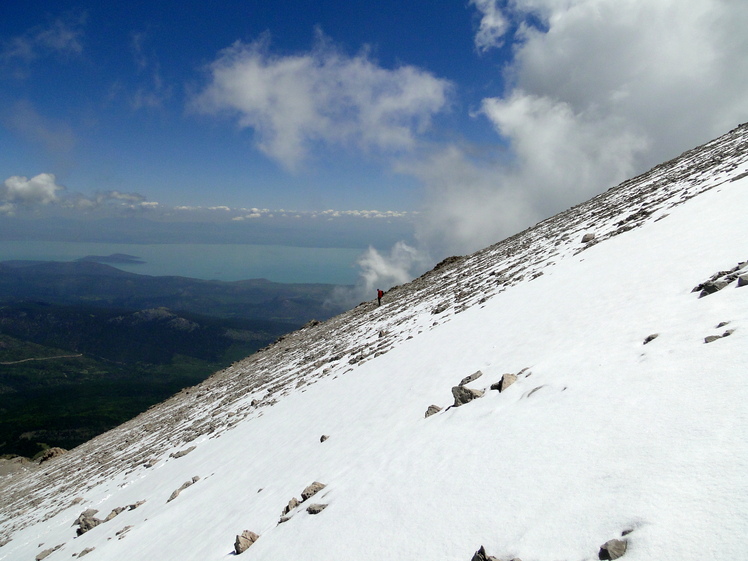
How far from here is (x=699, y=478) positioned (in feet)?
12.3

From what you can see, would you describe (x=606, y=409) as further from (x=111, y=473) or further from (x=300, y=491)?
(x=111, y=473)

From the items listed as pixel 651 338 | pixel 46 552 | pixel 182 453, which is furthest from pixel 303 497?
pixel 46 552

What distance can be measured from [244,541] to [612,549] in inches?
255

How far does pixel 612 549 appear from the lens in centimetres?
346

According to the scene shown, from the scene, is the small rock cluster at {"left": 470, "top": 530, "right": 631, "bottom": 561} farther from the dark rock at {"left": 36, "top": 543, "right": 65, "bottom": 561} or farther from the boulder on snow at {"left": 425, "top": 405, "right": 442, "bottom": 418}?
the dark rock at {"left": 36, "top": 543, "right": 65, "bottom": 561}

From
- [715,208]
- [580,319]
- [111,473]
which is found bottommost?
[111,473]

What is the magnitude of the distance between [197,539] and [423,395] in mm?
6277

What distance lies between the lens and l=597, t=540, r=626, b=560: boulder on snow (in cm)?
343

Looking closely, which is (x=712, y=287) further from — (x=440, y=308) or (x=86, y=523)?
(x=86, y=523)

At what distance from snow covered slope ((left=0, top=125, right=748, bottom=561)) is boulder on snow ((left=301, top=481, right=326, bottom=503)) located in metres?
0.18

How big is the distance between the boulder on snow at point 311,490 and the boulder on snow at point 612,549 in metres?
5.71

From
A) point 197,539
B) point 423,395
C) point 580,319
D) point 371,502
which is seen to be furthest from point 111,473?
point 580,319

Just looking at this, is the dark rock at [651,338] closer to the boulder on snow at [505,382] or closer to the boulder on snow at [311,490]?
the boulder on snow at [505,382]

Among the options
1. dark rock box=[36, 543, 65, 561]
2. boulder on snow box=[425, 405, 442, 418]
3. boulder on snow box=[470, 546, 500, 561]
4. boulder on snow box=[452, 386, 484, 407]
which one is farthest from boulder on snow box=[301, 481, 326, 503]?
Result: dark rock box=[36, 543, 65, 561]
